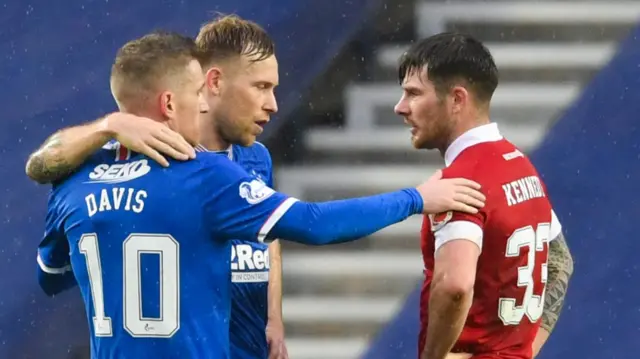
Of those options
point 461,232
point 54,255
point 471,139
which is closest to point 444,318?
point 461,232

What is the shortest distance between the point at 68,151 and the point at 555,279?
163 centimetres

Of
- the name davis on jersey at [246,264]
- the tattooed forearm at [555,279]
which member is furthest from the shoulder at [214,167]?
the tattooed forearm at [555,279]

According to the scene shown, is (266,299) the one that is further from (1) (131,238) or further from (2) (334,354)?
→ (2) (334,354)

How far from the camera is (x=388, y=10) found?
6191 mm

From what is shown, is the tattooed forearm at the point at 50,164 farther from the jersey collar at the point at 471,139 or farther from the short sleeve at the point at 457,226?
the jersey collar at the point at 471,139

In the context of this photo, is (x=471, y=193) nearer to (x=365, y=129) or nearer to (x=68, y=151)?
(x=68, y=151)

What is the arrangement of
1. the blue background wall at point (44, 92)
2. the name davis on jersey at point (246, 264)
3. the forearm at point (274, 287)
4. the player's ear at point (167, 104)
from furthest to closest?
the blue background wall at point (44, 92) → the forearm at point (274, 287) → the name davis on jersey at point (246, 264) → the player's ear at point (167, 104)

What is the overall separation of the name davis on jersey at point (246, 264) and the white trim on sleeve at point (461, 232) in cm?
63

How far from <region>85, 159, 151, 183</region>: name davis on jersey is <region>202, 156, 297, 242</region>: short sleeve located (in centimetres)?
16

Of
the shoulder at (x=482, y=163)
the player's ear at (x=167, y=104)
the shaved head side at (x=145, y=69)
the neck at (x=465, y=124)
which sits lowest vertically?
the shoulder at (x=482, y=163)

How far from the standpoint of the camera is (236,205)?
316 centimetres

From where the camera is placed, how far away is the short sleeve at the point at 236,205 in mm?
3162

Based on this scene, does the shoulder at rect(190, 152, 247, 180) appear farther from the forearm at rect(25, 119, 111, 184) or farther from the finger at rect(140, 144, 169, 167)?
the forearm at rect(25, 119, 111, 184)

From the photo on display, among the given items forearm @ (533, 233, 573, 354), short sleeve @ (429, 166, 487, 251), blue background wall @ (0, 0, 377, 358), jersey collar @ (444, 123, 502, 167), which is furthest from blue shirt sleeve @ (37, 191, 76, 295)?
blue background wall @ (0, 0, 377, 358)
